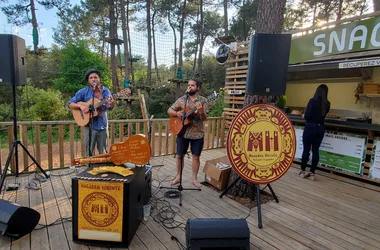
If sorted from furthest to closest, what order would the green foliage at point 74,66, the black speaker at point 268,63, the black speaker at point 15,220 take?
the green foliage at point 74,66
the black speaker at point 268,63
the black speaker at point 15,220

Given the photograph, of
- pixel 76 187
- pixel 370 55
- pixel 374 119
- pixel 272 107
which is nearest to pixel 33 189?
pixel 76 187

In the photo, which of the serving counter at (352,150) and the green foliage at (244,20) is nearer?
the serving counter at (352,150)

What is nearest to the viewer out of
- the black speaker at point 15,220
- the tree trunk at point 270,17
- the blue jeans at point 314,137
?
the black speaker at point 15,220

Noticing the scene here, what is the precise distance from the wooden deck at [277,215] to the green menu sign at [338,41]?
2137mm

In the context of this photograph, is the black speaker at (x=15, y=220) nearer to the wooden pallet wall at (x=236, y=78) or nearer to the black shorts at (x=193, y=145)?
the black shorts at (x=193, y=145)

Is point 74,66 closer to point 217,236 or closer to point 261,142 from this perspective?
point 261,142

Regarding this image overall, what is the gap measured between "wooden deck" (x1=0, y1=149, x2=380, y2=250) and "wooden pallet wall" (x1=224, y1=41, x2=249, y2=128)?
2.49 metres

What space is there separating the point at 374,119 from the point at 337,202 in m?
1.93

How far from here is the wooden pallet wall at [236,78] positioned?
211 inches

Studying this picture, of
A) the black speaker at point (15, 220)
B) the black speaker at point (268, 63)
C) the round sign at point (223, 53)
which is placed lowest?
the black speaker at point (15, 220)

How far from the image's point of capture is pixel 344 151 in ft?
12.1

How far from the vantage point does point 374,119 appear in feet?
12.2

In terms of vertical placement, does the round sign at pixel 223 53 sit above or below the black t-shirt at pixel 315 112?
above

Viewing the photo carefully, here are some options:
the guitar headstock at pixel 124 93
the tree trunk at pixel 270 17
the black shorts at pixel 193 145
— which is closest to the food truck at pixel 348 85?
the tree trunk at pixel 270 17
